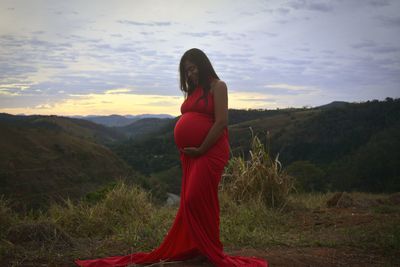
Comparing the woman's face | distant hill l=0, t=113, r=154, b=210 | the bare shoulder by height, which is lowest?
distant hill l=0, t=113, r=154, b=210

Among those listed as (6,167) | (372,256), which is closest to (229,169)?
(372,256)

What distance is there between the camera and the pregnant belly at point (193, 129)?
11.8ft

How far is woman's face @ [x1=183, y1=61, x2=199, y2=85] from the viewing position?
365cm

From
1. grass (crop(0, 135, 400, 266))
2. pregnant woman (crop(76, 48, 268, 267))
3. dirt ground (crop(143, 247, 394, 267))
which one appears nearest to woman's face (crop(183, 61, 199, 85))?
pregnant woman (crop(76, 48, 268, 267))

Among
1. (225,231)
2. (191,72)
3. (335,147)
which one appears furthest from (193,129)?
(335,147)

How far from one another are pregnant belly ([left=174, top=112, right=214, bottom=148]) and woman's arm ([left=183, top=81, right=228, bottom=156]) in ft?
0.25

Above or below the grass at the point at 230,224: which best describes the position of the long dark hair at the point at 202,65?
above

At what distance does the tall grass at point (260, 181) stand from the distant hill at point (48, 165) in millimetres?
3987

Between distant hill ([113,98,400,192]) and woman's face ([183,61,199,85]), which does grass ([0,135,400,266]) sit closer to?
woman's face ([183,61,199,85])

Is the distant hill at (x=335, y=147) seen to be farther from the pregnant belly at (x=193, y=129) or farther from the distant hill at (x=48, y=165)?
the pregnant belly at (x=193, y=129)

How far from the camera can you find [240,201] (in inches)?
267

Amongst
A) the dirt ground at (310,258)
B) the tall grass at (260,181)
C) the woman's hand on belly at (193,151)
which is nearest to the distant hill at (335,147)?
the tall grass at (260,181)

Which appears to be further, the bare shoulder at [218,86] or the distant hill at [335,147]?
the distant hill at [335,147]

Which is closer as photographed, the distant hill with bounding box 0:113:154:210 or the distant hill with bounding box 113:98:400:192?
the distant hill with bounding box 0:113:154:210
